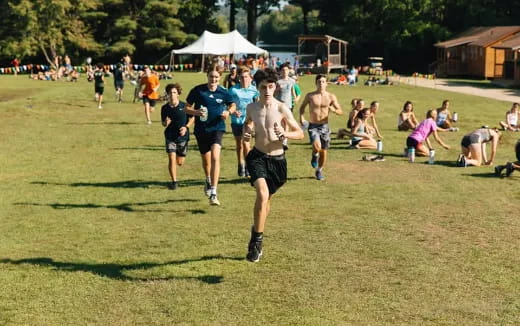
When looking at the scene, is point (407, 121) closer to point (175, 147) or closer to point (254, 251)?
point (175, 147)

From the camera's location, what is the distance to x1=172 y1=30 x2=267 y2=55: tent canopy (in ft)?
173

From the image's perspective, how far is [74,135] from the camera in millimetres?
20844

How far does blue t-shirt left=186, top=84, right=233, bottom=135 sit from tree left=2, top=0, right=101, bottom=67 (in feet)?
159

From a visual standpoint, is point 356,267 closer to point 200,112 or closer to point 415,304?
point 415,304

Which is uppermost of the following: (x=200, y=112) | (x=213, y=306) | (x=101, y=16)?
(x=101, y=16)

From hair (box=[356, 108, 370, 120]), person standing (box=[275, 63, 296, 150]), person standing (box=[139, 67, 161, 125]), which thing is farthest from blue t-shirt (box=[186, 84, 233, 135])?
person standing (box=[139, 67, 161, 125])

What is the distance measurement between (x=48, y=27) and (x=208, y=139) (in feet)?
165

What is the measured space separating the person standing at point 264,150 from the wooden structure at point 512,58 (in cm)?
3877

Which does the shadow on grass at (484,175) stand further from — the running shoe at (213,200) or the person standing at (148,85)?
the person standing at (148,85)

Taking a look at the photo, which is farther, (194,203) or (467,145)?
(467,145)

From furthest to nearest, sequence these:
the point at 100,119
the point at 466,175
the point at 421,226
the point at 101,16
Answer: the point at 101,16 → the point at 100,119 → the point at 466,175 → the point at 421,226

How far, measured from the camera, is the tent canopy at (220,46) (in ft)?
173

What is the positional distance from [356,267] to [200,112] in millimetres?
4154

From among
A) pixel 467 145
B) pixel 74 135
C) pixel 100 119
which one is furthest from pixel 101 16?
pixel 467 145
